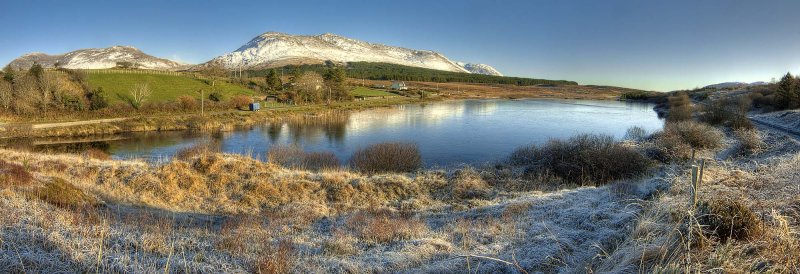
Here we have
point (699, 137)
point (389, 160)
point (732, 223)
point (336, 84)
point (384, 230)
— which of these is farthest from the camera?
point (336, 84)

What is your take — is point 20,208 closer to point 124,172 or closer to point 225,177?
point 225,177

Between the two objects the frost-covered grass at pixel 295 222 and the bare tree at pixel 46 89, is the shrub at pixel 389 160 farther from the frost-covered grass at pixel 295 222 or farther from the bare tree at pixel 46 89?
the bare tree at pixel 46 89

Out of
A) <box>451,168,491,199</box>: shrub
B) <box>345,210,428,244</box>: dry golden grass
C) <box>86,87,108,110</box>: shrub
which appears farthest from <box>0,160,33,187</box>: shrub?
<box>86,87,108,110</box>: shrub

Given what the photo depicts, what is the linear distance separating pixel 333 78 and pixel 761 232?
7608cm

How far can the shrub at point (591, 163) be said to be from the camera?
740 inches

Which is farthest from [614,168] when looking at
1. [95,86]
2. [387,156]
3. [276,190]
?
[95,86]

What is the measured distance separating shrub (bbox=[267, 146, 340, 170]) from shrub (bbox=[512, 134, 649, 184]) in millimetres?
11388

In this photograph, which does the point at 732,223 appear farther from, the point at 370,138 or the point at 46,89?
the point at 46,89

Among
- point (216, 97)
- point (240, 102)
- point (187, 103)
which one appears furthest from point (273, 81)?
point (187, 103)

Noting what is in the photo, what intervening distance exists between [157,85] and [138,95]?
9687mm

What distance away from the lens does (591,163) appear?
19.1 meters

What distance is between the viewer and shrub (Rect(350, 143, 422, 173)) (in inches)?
866

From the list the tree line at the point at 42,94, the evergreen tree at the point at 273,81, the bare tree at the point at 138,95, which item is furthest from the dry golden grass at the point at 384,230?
the evergreen tree at the point at 273,81

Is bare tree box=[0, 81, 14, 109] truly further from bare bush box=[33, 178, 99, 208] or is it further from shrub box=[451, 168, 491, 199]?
shrub box=[451, 168, 491, 199]
